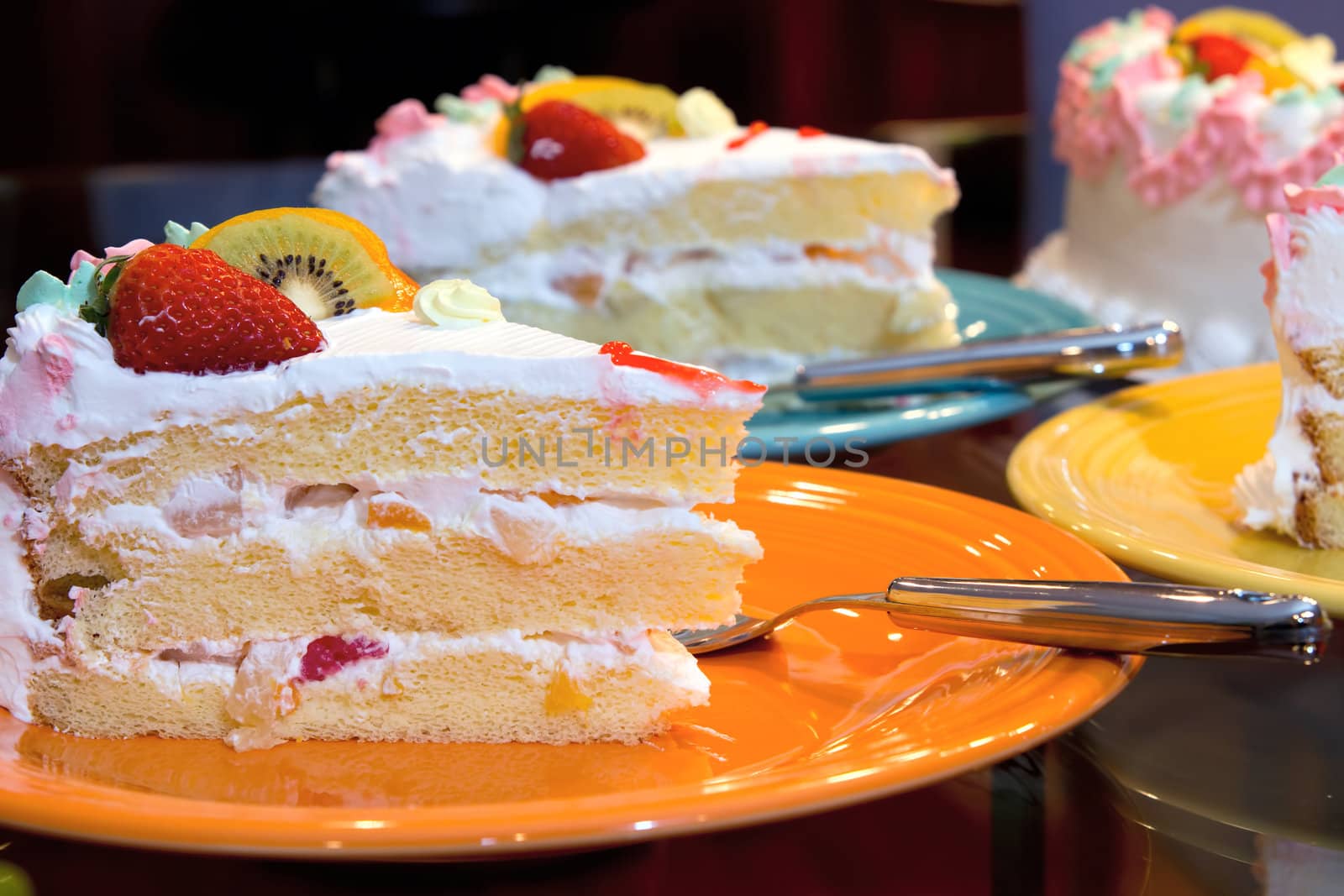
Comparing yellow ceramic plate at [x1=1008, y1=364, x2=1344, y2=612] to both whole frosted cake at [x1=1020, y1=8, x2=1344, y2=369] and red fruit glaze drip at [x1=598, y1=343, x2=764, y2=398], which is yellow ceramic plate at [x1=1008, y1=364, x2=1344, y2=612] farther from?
whole frosted cake at [x1=1020, y1=8, x2=1344, y2=369]

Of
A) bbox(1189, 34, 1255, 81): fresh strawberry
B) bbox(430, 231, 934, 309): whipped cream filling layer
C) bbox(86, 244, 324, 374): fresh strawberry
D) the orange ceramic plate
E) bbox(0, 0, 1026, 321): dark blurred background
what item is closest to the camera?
the orange ceramic plate

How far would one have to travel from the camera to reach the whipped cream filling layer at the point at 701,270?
9.05ft

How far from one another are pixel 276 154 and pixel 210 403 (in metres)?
4.09

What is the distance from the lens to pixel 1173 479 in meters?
1.76

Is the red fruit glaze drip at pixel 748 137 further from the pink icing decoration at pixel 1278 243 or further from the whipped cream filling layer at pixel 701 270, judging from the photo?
the pink icing decoration at pixel 1278 243

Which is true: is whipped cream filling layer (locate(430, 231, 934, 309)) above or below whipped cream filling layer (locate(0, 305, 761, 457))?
below

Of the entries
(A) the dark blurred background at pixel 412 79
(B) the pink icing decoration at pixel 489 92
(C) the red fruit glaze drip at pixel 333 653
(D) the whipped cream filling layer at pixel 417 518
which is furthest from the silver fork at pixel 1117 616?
(A) the dark blurred background at pixel 412 79

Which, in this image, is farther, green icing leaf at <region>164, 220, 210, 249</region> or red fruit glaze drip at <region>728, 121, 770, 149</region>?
red fruit glaze drip at <region>728, 121, 770, 149</region>

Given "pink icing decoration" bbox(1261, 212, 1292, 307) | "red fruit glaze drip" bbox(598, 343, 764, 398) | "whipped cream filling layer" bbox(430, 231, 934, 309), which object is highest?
"pink icing decoration" bbox(1261, 212, 1292, 307)

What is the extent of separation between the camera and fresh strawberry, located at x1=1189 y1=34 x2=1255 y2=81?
298cm

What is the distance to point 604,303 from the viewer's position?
280cm

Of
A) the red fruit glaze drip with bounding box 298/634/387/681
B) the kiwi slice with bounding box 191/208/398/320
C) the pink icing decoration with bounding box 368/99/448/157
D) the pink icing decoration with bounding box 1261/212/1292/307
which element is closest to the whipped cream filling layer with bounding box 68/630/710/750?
the red fruit glaze drip with bounding box 298/634/387/681

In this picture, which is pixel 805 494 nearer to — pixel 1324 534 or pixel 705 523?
pixel 705 523

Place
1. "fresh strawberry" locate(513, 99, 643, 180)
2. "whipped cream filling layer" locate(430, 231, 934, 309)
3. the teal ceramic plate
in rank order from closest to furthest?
the teal ceramic plate < "fresh strawberry" locate(513, 99, 643, 180) < "whipped cream filling layer" locate(430, 231, 934, 309)
